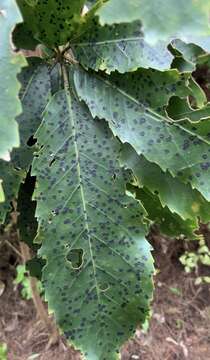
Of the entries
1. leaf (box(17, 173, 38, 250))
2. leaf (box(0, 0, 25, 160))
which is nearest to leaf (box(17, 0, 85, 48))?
leaf (box(0, 0, 25, 160))

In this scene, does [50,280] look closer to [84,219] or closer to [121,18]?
[84,219]

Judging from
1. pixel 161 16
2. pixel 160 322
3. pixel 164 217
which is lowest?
pixel 160 322

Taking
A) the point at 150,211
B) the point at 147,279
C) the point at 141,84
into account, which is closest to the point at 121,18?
the point at 141,84

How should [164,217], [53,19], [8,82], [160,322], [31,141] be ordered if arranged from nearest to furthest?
1. [8,82]
2. [53,19]
3. [31,141]
4. [164,217]
5. [160,322]

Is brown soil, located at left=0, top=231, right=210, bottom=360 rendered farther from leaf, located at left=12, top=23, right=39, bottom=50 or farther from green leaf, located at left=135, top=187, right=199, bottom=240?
leaf, located at left=12, top=23, right=39, bottom=50

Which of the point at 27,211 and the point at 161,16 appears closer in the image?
the point at 161,16

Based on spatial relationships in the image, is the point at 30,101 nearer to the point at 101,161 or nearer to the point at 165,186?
the point at 101,161

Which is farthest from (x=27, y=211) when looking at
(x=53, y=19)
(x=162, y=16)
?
(x=162, y=16)

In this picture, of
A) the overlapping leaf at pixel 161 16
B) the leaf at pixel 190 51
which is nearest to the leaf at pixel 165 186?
the leaf at pixel 190 51
